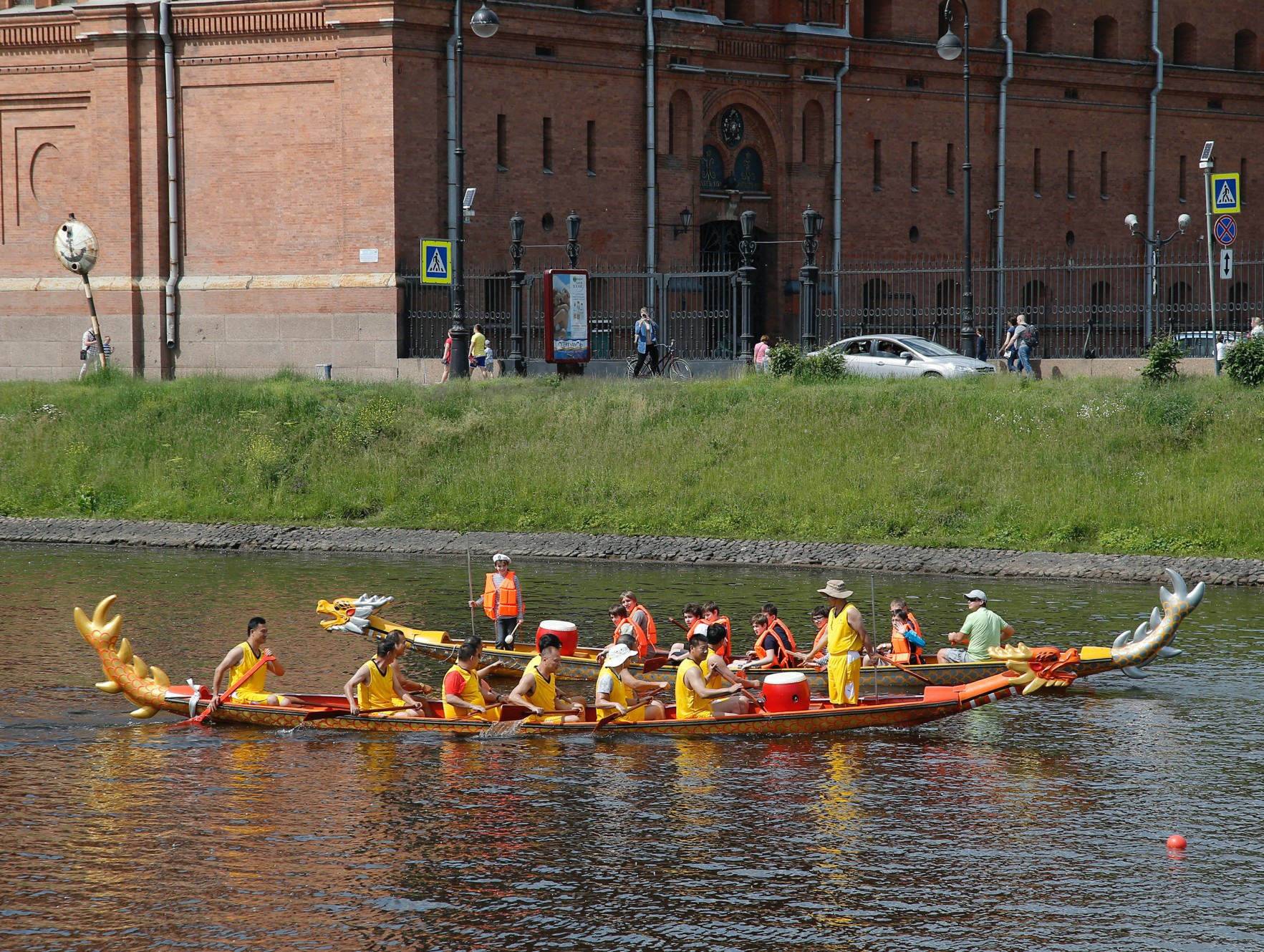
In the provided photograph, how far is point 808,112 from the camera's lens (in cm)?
4531

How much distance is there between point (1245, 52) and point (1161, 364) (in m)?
29.9

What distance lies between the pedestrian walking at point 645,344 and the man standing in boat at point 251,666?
20122 mm

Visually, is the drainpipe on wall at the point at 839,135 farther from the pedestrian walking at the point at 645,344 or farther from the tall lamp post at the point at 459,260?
the tall lamp post at the point at 459,260

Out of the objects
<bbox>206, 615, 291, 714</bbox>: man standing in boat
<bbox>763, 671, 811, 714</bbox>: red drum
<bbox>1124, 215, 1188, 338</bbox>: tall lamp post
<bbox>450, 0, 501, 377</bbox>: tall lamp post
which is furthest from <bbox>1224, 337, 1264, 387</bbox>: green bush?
<bbox>206, 615, 291, 714</bbox>: man standing in boat

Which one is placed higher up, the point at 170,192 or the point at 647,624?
the point at 170,192

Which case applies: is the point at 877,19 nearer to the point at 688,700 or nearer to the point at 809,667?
the point at 809,667

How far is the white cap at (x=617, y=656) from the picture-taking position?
16.0 metres

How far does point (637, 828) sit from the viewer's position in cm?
1227

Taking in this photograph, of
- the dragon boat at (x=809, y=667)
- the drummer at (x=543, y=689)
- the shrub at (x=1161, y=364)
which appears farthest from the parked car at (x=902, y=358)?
the drummer at (x=543, y=689)

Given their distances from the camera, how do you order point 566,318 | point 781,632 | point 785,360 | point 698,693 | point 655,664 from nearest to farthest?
point 698,693 → point 781,632 → point 655,664 → point 785,360 → point 566,318

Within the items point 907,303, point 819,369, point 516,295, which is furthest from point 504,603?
point 907,303

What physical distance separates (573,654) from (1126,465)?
1313 centimetres

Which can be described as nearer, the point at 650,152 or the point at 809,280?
the point at 809,280

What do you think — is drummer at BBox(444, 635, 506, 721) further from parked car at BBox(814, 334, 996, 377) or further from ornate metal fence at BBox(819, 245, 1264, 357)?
ornate metal fence at BBox(819, 245, 1264, 357)
